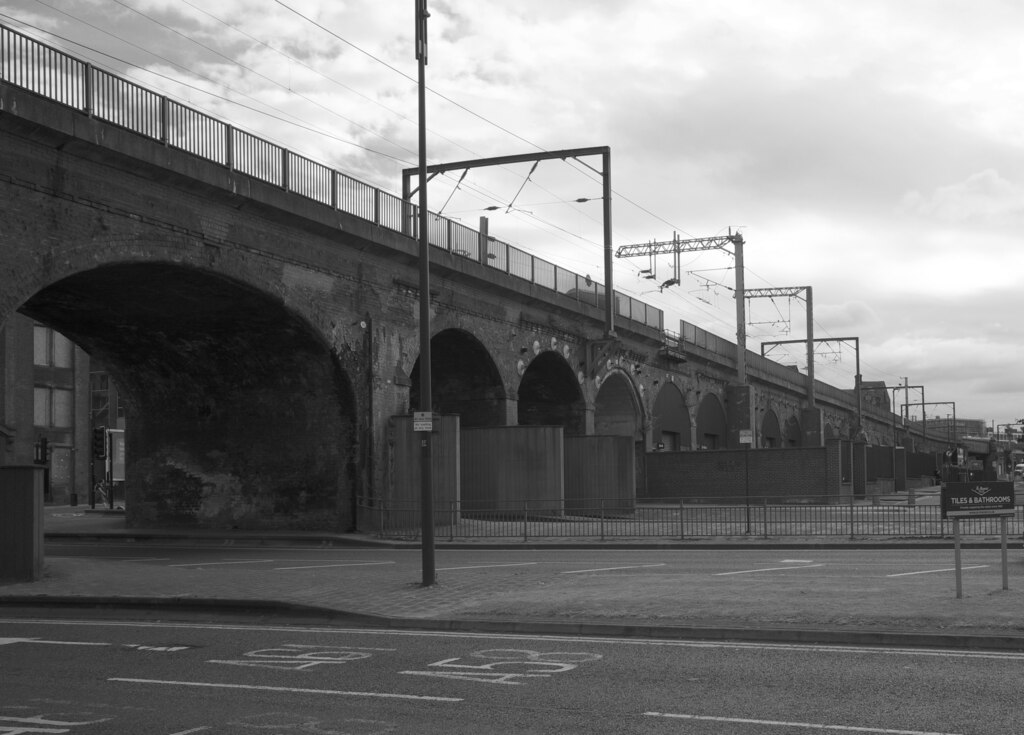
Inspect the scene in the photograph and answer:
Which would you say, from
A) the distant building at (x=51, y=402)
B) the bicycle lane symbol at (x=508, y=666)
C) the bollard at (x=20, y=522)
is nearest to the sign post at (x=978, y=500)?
the bicycle lane symbol at (x=508, y=666)

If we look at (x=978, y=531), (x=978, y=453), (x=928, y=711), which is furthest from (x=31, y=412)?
(x=978, y=453)

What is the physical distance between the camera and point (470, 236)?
1446 inches

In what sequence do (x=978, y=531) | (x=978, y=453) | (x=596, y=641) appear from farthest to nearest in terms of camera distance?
1. (x=978, y=453)
2. (x=978, y=531)
3. (x=596, y=641)

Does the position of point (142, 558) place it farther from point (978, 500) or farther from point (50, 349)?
point (50, 349)

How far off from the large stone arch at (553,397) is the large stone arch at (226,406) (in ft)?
43.7

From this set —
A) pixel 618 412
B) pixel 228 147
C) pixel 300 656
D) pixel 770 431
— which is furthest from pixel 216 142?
pixel 770 431

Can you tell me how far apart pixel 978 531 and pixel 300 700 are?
23.1m

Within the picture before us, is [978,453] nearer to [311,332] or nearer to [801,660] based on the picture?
[311,332]

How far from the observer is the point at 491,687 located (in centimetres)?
932

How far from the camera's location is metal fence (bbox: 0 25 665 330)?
827 inches

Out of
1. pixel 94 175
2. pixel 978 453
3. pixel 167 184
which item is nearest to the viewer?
pixel 94 175

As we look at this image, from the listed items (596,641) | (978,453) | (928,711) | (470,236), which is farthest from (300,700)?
(978,453)

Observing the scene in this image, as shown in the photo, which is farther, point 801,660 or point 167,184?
point 167,184

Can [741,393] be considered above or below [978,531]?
above
